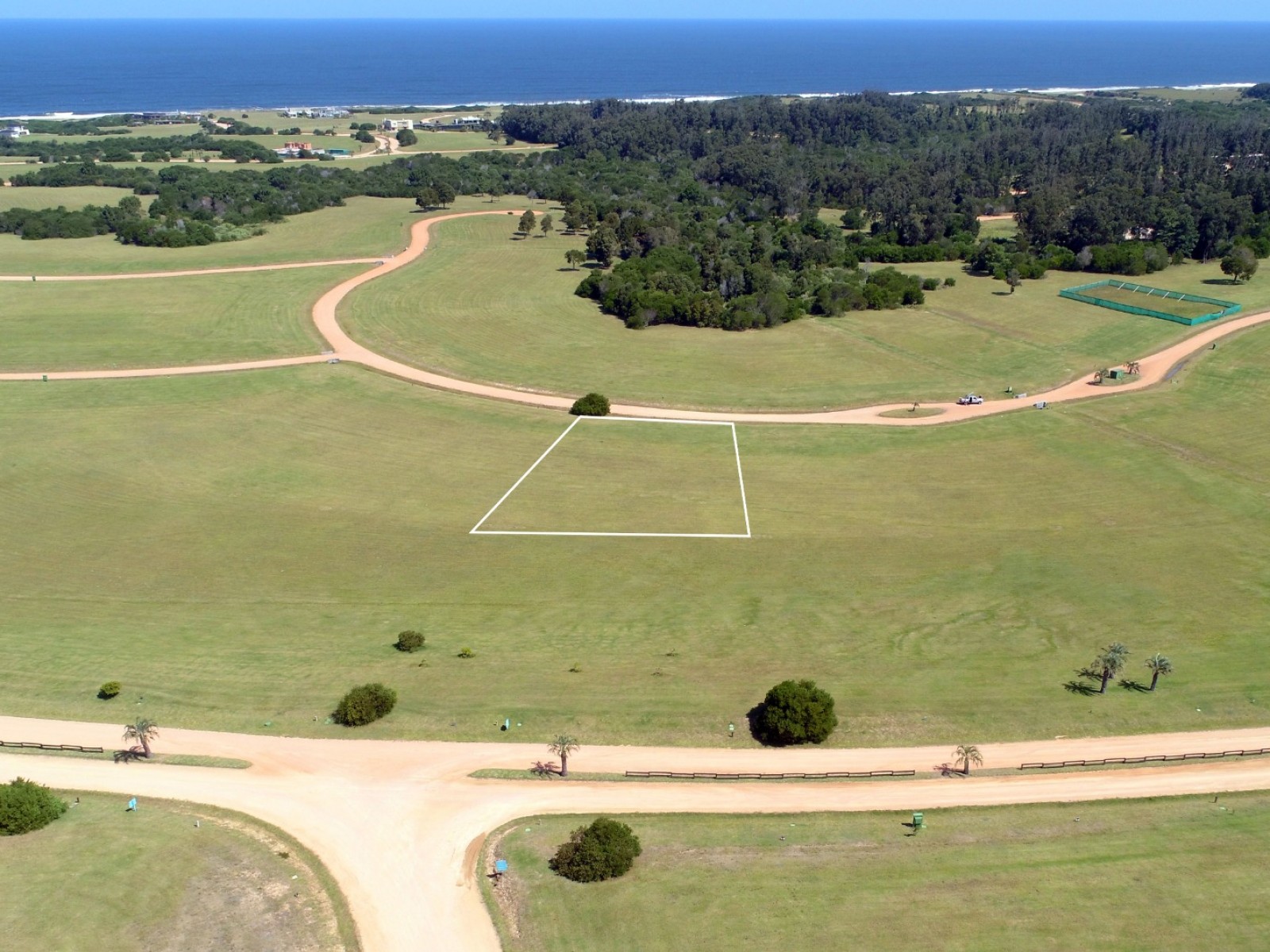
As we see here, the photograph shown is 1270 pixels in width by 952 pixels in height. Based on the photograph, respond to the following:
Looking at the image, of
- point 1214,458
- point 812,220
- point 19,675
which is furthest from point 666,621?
point 812,220

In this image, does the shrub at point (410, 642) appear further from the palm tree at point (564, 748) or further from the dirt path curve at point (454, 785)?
the palm tree at point (564, 748)

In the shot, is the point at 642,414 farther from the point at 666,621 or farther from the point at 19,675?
the point at 19,675

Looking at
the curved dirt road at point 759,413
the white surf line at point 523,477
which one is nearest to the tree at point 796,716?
the white surf line at point 523,477

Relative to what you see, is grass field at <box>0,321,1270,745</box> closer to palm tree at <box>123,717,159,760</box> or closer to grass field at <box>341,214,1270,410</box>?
palm tree at <box>123,717,159,760</box>

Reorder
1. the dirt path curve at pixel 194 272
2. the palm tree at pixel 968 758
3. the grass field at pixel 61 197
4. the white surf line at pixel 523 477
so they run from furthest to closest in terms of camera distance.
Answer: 1. the grass field at pixel 61 197
2. the dirt path curve at pixel 194 272
3. the white surf line at pixel 523 477
4. the palm tree at pixel 968 758

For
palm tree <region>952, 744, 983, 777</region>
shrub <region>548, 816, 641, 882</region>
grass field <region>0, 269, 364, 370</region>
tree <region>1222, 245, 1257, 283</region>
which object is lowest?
palm tree <region>952, 744, 983, 777</region>

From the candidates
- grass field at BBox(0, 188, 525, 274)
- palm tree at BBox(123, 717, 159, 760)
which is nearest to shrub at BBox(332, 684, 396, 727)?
palm tree at BBox(123, 717, 159, 760)
